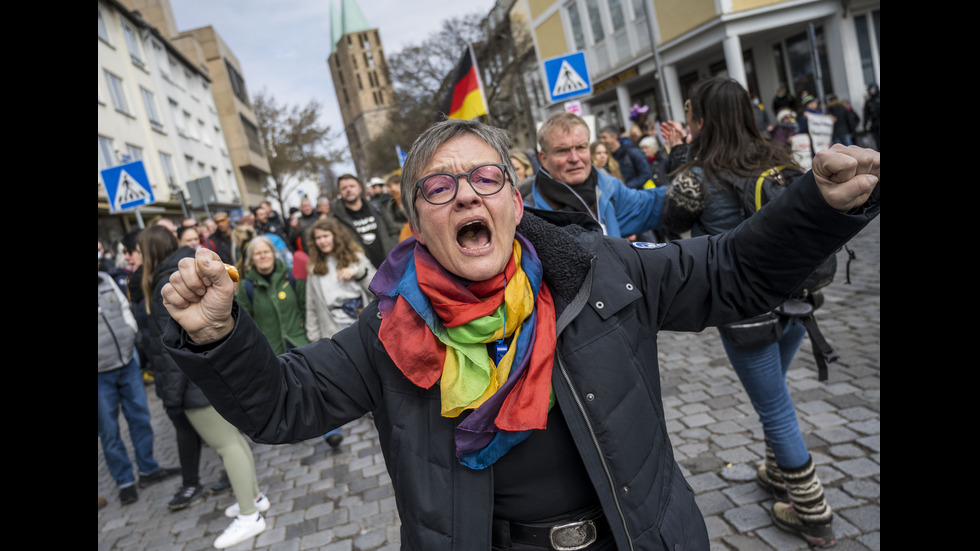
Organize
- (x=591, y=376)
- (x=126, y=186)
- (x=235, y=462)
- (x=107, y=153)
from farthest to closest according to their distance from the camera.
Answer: (x=107, y=153)
(x=126, y=186)
(x=235, y=462)
(x=591, y=376)

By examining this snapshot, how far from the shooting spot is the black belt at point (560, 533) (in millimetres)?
1766

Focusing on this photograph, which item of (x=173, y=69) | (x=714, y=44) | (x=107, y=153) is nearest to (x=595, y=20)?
(x=714, y=44)

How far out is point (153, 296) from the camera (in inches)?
175

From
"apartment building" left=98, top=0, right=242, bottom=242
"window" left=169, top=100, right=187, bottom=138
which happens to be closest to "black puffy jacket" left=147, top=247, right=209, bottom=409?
"apartment building" left=98, top=0, right=242, bottom=242

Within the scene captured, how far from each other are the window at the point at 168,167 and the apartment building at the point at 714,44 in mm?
19066

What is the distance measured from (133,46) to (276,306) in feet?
104

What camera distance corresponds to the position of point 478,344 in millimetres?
1783

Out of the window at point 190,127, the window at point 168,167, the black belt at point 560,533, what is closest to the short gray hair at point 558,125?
the black belt at point 560,533

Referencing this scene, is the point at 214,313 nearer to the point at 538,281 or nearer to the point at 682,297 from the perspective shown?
the point at 538,281

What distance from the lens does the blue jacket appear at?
3861 millimetres

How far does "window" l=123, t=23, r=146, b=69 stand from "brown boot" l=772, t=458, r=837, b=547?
113 ft

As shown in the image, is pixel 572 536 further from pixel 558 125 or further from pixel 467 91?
pixel 467 91

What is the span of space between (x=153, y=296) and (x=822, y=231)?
4233mm
